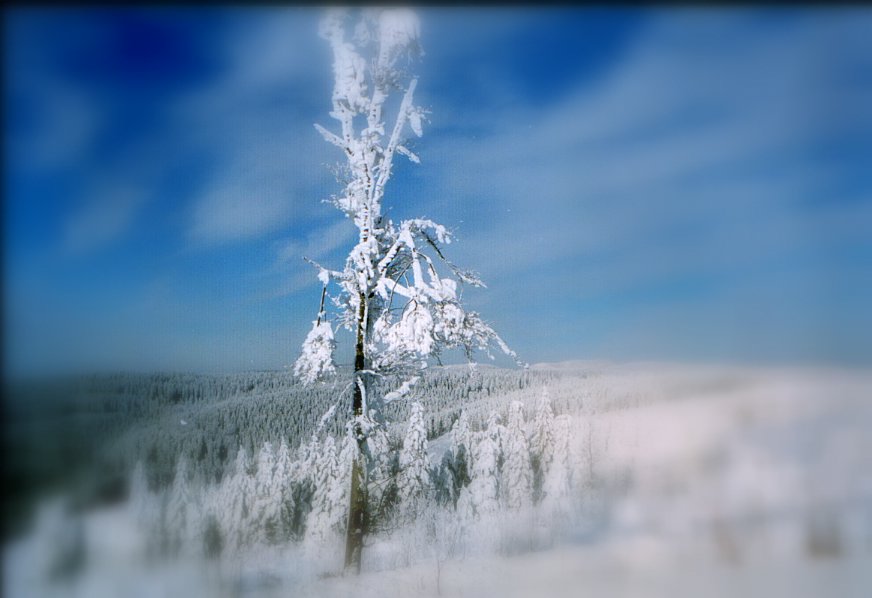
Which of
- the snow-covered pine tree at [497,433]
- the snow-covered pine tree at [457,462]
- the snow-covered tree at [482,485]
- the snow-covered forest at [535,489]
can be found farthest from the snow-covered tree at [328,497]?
the snow-covered pine tree at [497,433]

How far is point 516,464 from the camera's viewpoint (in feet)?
12.4

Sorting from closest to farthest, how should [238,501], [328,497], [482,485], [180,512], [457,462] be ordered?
[180,512] → [238,501] → [328,497] → [482,485] → [457,462]

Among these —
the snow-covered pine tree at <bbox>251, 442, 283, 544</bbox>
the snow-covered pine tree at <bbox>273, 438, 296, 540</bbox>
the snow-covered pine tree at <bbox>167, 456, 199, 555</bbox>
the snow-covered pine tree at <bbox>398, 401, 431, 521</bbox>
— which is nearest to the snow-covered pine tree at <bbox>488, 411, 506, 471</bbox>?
the snow-covered pine tree at <bbox>398, 401, 431, 521</bbox>

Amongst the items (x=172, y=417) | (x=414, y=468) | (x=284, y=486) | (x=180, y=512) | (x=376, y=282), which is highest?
(x=376, y=282)

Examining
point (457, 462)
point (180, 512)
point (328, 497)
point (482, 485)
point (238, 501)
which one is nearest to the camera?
point (180, 512)

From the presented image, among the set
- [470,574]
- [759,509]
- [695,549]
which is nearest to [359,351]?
[470,574]

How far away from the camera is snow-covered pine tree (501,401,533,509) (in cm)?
370

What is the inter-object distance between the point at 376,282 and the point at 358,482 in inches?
50.7

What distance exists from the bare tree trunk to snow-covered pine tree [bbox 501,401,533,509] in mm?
927

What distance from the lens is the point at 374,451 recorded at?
12.0ft

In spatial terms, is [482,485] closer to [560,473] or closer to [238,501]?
[560,473]

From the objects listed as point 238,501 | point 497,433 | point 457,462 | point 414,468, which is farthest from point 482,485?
point 238,501

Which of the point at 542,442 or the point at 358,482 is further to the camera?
the point at 542,442

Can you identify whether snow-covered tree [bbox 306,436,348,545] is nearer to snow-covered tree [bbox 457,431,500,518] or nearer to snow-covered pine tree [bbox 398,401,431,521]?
snow-covered pine tree [bbox 398,401,431,521]
